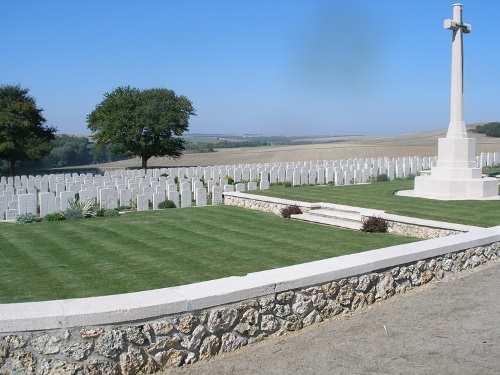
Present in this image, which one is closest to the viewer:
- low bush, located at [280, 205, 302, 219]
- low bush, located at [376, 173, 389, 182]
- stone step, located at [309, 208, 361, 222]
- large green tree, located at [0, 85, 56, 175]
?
stone step, located at [309, 208, 361, 222]

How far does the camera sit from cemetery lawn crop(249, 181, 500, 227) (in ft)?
33.6

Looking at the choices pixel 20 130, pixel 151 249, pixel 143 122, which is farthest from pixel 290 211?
pixel 20 130

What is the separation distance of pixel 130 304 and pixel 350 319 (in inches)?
84.5

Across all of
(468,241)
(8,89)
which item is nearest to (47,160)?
(8,89)

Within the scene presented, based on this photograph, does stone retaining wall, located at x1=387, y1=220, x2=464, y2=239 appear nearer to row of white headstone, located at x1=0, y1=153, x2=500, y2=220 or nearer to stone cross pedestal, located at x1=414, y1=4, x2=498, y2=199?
stone cross pedestal, located at x1=414, y1=4, x2=498, y2=199

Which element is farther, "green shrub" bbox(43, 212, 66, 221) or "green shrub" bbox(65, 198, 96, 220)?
"green shrub" bbox(65, 198, 96, 220)

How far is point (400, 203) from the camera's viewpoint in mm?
12531

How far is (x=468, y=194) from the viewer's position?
13188 mm

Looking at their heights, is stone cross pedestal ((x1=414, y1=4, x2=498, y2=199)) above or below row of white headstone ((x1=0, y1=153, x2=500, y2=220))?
above

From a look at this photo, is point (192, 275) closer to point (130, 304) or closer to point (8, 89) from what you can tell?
point (130, 304)

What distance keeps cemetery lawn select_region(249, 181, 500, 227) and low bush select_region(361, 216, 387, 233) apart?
96cm

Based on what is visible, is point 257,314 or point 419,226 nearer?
point 257,314

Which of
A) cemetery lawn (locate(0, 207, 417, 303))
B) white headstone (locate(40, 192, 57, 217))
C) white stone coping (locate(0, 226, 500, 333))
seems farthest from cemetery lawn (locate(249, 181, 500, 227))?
white headstone (locate(40, 192, 57, 217))

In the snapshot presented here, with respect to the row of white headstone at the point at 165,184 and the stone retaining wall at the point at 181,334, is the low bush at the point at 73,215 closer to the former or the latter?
the row of white headstone at the point at 165,184
